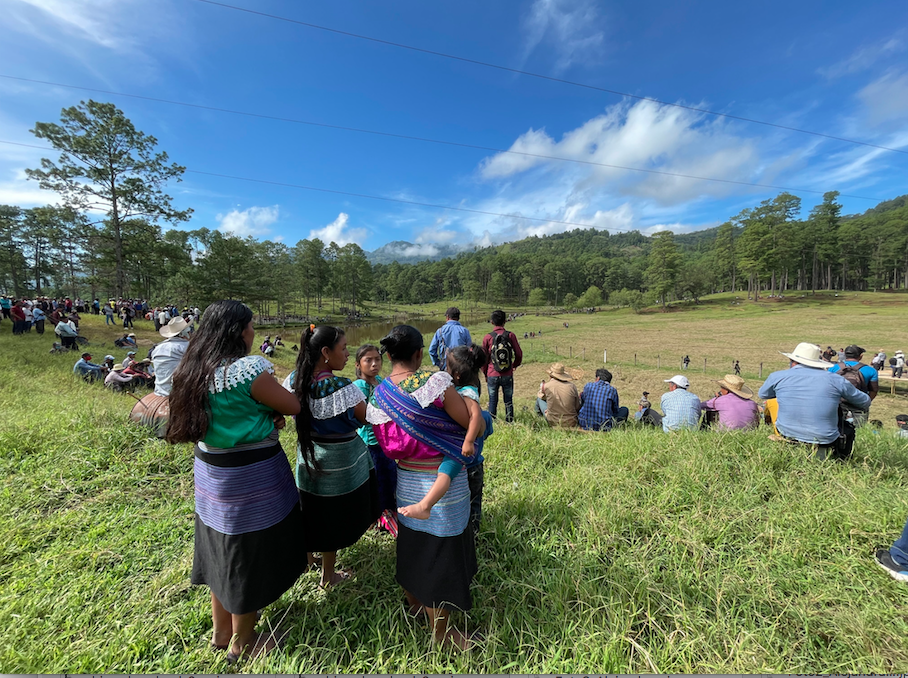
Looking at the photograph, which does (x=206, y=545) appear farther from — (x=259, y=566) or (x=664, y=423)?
(x=664, y=423)

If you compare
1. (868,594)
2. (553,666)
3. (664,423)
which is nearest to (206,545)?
(553,666)

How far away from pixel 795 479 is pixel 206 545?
A: 15.2ft

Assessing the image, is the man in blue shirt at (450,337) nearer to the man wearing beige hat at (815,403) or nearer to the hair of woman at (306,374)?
the hair of woman at (306,374)

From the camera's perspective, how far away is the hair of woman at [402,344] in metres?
1.86

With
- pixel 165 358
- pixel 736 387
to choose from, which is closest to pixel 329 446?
pixel 165 358

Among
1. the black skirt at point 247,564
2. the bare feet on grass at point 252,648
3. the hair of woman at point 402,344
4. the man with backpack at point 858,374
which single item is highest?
the hair of woman at point 402,344

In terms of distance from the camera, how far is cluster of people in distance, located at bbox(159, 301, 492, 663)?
167 cm

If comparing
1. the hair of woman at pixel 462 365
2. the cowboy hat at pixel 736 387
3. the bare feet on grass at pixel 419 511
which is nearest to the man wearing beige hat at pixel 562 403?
the cowboy hat at pixel 736 387

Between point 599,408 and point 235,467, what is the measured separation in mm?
4937

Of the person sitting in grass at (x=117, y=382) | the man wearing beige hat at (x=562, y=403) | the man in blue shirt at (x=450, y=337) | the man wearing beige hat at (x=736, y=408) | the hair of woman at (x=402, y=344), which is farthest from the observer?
the person sitting in grass at (x=117, y=382)

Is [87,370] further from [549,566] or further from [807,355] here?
[807,355]

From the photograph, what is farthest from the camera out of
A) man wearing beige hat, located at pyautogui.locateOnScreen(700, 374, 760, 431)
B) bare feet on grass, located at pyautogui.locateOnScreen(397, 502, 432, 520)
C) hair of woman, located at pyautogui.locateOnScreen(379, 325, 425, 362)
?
man wearing beige hat, located at pyautogui.locateOnScreen(700, 374, 760, 431)

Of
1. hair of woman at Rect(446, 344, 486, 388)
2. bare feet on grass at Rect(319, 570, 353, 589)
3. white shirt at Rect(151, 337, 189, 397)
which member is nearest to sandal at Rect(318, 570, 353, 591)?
bare feet on grass at Rect(319, 570, 353, 589)

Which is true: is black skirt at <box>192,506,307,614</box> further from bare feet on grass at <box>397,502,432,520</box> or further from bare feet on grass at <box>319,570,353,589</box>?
bare feet on grass at <box>397,502,432,520</box>
